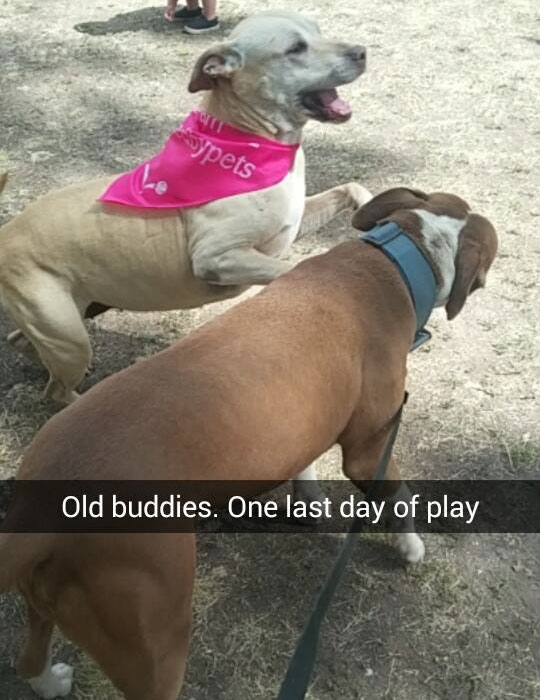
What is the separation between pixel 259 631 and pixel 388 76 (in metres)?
4.36

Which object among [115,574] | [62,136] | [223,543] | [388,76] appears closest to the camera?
[115,574]

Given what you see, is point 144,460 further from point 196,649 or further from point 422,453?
point 422,453

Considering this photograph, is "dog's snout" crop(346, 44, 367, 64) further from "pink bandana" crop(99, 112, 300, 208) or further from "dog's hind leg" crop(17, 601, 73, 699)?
"dog's hind leg" crop(17, 601, 73, 699)

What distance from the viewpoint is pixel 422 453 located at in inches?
132

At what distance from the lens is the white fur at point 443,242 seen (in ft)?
9.12

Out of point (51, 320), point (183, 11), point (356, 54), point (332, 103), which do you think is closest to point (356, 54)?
point (356, 54)

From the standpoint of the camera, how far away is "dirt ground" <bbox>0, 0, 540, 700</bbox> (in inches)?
106

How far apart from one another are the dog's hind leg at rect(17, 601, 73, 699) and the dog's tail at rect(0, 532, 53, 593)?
336 mm

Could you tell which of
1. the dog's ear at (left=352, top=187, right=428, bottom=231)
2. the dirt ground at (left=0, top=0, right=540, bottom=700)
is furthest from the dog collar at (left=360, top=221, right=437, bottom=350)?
the dirt ground at (left=0, top=0, right=540, bottom=700)

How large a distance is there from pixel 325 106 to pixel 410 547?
165cm

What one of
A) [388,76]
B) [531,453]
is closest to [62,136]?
[388,76]

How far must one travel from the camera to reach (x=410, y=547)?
292 centimetres

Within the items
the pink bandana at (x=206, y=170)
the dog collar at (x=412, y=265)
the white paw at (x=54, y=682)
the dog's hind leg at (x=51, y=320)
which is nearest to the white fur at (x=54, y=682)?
the white paw at (x=54, y=682)

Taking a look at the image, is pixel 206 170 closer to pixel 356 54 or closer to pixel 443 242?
pixel 356 54
